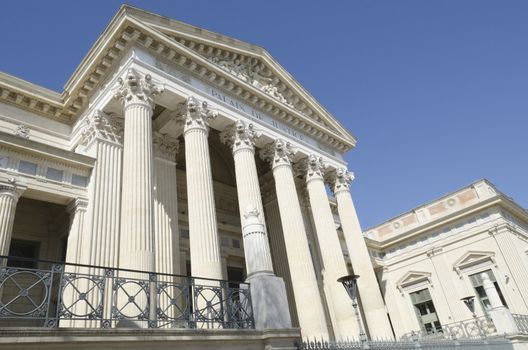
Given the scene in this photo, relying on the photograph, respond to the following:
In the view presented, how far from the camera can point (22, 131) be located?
44.3 feet

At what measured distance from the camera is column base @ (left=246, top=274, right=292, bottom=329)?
24.2 feet

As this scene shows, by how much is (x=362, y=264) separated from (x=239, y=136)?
8.27m

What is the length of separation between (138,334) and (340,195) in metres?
15.7

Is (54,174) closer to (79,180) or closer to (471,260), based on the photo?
(79,180)

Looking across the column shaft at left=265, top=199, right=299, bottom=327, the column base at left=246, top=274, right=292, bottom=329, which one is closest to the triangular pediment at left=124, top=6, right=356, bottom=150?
the column shaft at left=265, top=199, right=299, bottom=327

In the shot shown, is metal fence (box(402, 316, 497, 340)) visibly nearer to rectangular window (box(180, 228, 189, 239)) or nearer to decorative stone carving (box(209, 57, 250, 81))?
rectangular window (box(180, 228, 189, 239))

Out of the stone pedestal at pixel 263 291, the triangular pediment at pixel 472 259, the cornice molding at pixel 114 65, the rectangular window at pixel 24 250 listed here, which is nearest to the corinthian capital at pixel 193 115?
the cornice molding at pixel 114 65

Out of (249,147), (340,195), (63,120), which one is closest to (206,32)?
(249,147)

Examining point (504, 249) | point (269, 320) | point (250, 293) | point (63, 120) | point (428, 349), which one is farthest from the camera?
point (504, 249)

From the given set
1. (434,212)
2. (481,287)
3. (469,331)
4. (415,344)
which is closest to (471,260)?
(481,287)

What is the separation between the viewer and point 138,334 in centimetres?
573

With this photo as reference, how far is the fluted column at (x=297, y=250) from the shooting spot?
13820 mm

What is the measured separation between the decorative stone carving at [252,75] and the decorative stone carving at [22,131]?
7173 mm

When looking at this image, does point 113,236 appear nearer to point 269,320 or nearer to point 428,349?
point 269,320
